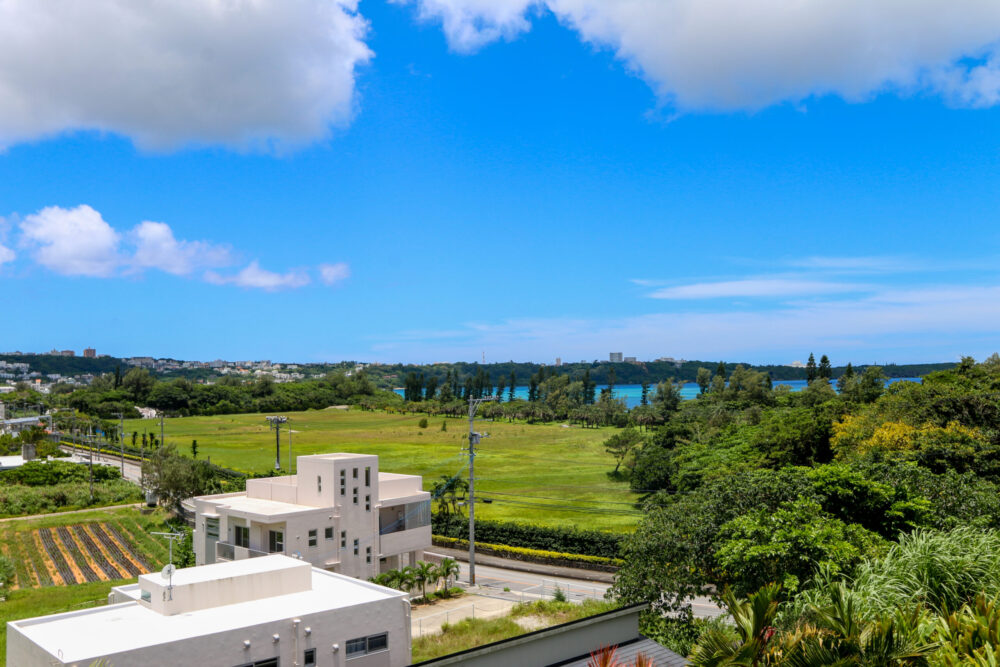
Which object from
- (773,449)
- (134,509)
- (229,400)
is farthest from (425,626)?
(229,400)

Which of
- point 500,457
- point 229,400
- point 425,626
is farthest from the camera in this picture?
point 229,400

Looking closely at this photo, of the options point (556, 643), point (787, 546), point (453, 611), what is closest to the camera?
point (556, 643)

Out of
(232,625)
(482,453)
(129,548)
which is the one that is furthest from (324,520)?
(482,453)

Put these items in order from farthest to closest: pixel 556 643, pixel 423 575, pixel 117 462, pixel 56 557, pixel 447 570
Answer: pixel 117 462, pixel 56 557, pixel 447 570, pixel 423 575, pixel 556 643

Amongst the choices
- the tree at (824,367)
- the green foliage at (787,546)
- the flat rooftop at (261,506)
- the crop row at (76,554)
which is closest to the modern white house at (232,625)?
the flat rooftop at (261,506)

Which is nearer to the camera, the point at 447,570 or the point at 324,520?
the point at 324,520

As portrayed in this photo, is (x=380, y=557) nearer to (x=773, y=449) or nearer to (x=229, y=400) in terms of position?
(x=773, y=449)

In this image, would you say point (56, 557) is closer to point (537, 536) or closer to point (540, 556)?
point (537, 536)
